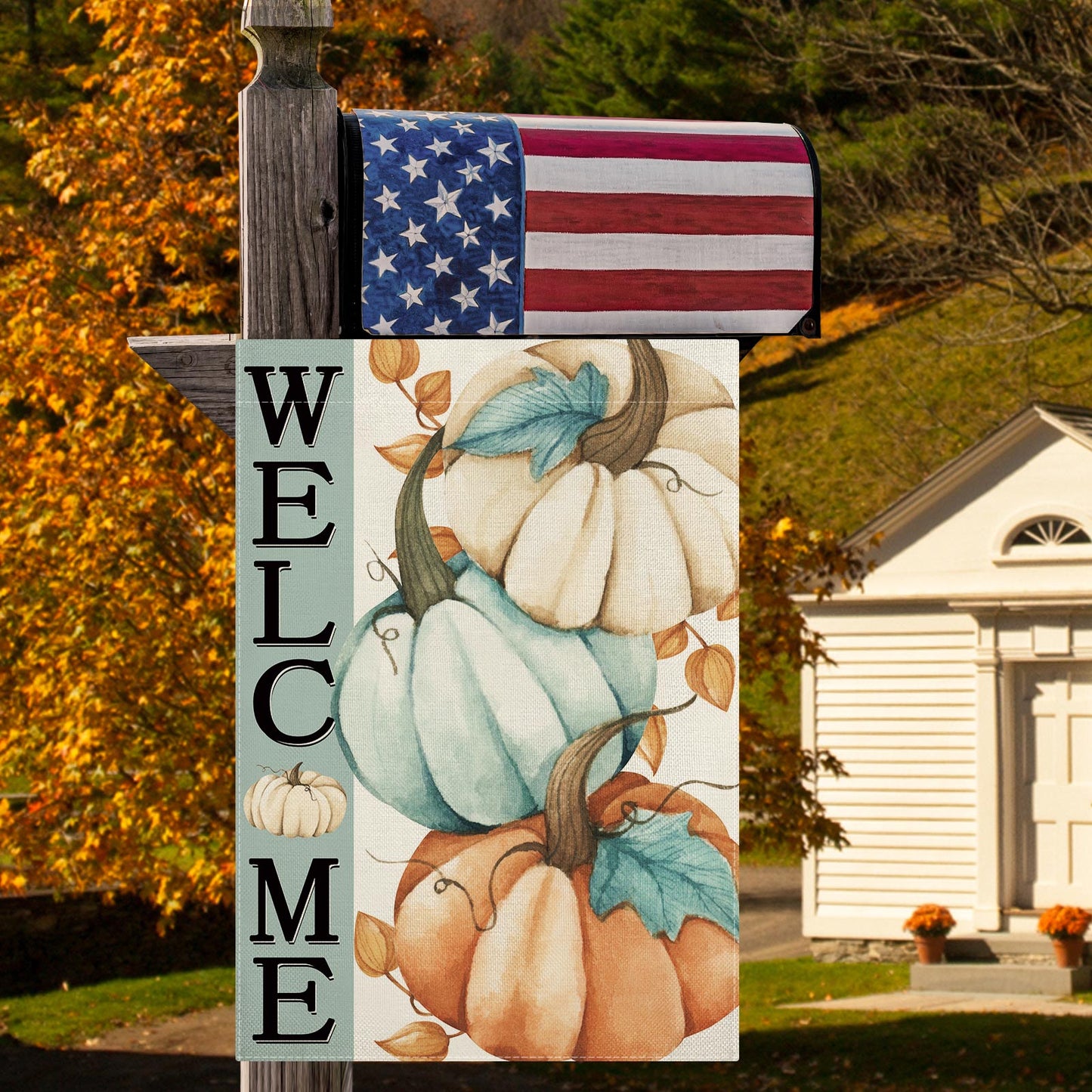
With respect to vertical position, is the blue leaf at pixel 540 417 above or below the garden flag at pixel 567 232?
below

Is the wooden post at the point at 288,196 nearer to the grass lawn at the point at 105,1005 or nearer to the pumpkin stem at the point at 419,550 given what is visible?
the pumpkin stem at the point at 419,550

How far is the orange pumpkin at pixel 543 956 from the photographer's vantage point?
284 cm

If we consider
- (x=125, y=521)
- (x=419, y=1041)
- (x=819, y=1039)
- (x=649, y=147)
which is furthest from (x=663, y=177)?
(x=819, y=1039)

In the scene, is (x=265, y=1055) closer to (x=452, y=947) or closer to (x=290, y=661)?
(x=452, y=947)

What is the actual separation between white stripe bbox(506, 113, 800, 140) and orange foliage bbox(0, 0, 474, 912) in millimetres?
5288

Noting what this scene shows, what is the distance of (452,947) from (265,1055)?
426 millimetres

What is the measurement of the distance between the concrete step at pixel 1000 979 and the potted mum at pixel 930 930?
0.20 metres

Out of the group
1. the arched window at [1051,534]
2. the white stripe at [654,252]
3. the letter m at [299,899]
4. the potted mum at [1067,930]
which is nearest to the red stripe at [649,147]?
the white stripe at [654,252]

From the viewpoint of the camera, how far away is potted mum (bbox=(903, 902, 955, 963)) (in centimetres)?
1437

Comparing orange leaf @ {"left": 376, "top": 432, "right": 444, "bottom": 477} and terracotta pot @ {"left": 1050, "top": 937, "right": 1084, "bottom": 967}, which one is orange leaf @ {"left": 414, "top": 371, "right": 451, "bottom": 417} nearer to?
orange leaf @ {"left": 376, "top": 432, "right": 444, "bottom": 477}

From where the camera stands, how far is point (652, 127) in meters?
3.05

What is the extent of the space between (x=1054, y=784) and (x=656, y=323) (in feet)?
41.8

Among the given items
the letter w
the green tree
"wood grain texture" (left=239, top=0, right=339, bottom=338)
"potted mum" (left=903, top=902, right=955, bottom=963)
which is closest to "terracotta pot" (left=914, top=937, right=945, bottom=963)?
"potted mum" (left=903, top=902, right=955, bottom=963)

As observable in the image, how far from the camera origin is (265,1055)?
2889mm
